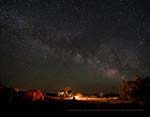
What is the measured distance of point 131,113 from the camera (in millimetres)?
14945

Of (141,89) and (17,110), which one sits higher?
(141,89)

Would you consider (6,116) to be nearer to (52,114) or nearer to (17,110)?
(17,110)

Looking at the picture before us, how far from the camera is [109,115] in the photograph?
48.2 feet

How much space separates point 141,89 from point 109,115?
2053 cm

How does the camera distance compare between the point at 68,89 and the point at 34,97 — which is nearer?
the point at 34,97

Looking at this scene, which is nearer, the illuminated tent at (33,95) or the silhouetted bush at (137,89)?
the illuminated tent at (33,95)

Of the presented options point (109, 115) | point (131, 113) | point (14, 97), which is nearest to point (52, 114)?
point (109, 115)

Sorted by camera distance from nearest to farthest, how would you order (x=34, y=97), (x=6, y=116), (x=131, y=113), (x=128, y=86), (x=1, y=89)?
(x=6, y=116), (x=131, y=113), (x=1, y=89), (x=34, y=97), (x=128, y=86)

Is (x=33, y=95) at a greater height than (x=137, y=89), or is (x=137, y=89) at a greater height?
(x=137, y=89)

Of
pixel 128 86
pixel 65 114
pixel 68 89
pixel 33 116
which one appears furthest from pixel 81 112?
pixel 68 89

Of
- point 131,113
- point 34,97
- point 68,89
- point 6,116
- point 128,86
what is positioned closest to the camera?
point 6,116

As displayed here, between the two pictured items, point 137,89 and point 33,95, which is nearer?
point 33,95

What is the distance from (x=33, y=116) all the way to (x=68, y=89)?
105 feet

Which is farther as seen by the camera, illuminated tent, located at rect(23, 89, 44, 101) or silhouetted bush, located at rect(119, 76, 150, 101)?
silhouetted bush, located at rect(119, 76, 150, 101)
